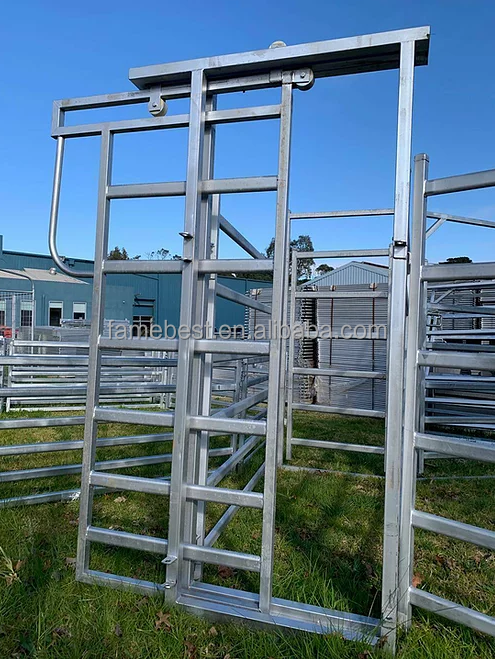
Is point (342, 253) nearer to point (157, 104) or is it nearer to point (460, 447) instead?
point (157, 104)

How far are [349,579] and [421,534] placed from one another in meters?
0.96

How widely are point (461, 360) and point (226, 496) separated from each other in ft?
3.80

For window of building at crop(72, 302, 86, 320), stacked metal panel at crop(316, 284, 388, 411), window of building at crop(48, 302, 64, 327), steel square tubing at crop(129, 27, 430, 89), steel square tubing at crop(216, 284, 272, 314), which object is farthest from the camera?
window of building at crop(72, 302, 86, 320)

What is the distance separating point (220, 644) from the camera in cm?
205

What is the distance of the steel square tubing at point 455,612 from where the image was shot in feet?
5.91

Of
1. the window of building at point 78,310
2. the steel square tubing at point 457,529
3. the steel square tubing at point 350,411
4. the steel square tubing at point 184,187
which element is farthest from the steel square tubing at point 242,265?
the window of building at point 78,310

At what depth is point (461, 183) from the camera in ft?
6.62

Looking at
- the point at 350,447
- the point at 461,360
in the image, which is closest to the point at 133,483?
the point at 461,360

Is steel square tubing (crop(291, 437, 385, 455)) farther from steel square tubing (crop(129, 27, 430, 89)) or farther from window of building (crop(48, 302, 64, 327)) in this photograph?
window of building (crop(48, 302, 64, 327))

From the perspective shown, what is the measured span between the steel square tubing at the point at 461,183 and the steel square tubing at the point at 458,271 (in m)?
0.32

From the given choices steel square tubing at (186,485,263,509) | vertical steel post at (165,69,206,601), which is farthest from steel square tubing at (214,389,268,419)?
steel square tubing at (186,485,263,509)

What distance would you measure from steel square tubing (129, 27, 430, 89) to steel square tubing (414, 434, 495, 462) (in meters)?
1.61

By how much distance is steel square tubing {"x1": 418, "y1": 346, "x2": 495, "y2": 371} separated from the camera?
1.87m

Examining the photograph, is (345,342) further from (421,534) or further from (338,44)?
(338,44)
